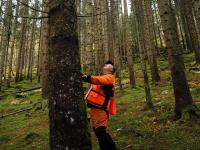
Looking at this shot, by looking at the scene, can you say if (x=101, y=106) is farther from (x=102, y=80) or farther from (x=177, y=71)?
(x=177, y=71)

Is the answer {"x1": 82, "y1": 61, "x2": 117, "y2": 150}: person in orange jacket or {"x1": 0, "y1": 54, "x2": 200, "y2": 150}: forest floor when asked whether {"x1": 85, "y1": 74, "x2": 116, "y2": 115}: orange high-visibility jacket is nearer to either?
{"x1": 82, "y1": 61, "x2": 117, "y2": 150}: person in orange jacket

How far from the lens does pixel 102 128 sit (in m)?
5.33

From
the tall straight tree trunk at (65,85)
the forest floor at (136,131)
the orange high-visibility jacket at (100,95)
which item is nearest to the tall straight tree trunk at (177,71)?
the forest floor at (136,131)

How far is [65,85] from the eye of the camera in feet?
12.0

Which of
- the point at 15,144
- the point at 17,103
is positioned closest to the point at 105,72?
the point at 15,144

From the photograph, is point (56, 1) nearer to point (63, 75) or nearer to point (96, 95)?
point (63, 75)

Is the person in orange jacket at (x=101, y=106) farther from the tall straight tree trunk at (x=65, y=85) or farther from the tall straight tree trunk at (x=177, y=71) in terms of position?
the tall straight tree trunk at (x=177, y=71)

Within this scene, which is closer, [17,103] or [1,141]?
[1,141]

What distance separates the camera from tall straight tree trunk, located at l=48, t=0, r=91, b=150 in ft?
11.8

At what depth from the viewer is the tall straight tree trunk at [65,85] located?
359 cm

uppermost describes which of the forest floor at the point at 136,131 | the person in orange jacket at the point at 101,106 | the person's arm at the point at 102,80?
the person's arm at the point at 102,80

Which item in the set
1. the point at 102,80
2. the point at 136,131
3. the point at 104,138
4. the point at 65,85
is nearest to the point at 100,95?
the point at 102,80

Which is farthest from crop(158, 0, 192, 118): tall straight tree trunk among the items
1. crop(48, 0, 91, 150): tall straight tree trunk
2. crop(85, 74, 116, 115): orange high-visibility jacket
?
crop(48, 0, 91, 150): tall straight tree trunk

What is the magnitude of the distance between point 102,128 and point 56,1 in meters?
2.54
